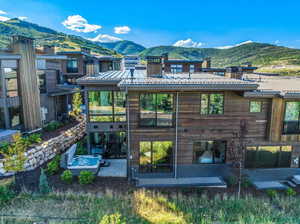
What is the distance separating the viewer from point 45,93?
18172 mm

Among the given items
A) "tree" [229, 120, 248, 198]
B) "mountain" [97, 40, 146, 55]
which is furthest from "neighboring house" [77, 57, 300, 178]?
"mountain" [97, 40, 146, 55]

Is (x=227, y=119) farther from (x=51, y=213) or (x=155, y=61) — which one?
(x=51, y=213)

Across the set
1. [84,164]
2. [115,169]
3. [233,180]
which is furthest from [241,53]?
[84,164]

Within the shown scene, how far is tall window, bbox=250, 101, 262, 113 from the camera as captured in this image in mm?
10125

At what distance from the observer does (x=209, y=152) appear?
10.5 meters

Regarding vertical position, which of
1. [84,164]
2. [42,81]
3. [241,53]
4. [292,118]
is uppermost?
[241,53]

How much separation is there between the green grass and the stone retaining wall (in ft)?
9.21

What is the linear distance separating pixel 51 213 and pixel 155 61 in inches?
410

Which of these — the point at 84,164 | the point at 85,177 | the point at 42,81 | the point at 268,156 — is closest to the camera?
the point at 85,177

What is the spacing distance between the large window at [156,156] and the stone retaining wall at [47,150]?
22.6 feet

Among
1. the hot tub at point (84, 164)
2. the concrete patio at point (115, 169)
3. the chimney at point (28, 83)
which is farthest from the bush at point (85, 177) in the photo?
the chimney at point (28, 83)

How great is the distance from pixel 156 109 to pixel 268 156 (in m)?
7.59

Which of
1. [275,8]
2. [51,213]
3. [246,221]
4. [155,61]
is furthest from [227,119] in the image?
[275,8]

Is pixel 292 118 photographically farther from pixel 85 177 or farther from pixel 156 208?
pixel 85 177
